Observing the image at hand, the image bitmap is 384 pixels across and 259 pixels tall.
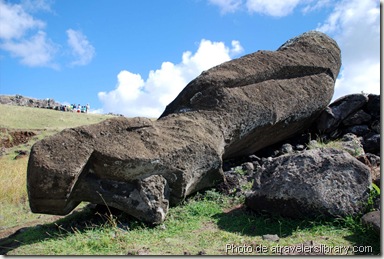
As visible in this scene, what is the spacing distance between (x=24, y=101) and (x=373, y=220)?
54442 millimetres

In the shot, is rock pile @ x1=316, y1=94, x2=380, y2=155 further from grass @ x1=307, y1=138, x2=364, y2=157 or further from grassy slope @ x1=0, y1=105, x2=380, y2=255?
grassy slope @ x1=0, y1=105, x2=380, y2=255

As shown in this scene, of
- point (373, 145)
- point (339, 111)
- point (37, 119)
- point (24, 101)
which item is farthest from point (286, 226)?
point (24, 101)

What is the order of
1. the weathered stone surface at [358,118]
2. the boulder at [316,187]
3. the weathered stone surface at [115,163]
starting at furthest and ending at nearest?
the weathered stone surface at [358,118] < the weathered stone surface at [115,163] < the boulder at [316,187]

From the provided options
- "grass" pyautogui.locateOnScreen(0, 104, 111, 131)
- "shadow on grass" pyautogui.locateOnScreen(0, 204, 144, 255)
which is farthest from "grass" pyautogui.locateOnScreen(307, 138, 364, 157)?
"grass" pyautogui.locateOnScreen(0, 104, 111, 131)

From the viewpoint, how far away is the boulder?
5980mm

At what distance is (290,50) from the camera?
10.5m

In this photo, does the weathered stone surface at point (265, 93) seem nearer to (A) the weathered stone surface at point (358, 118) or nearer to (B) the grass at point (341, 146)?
(B) the grass at point (341, 146)

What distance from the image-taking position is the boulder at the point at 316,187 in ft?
19.6

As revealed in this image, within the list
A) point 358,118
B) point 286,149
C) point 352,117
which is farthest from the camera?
point 352,117

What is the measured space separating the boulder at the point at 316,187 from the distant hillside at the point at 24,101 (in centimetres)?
5120

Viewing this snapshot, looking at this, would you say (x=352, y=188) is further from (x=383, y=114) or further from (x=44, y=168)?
(x=44, y=168)

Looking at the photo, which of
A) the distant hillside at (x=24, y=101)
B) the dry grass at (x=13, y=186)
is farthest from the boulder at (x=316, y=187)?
the distant hillside at (x=24, y=101)

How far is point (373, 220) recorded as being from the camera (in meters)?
5.34

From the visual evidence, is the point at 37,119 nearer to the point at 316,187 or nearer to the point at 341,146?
the point at 341,146
